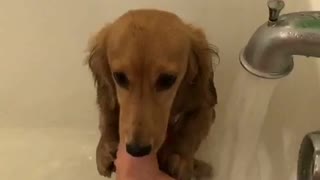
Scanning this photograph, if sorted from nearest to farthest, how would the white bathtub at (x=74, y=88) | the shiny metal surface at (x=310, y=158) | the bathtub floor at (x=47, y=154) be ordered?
1. the shiny metal surface at (x=310, y=158)
2. the white bathtub at (x=74, y=88)
3. the bathtub floor at (x=47, y=154)

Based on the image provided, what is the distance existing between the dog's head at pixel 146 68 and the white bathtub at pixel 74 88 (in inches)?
10.2

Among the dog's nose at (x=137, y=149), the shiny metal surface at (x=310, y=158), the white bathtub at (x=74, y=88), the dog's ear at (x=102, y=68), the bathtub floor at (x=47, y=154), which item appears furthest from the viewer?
the bathtub floor at (x=47, y=154)

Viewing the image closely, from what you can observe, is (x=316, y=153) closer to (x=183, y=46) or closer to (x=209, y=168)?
(x=183, y=46)

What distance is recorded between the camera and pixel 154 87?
1.02 meters

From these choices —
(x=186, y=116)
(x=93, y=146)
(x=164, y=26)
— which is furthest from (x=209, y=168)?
(x=164, y=26)

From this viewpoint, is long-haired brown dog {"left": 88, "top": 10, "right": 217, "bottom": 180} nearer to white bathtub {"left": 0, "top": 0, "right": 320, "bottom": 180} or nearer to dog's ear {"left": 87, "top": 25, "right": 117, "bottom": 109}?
dog's ear {"left": 87, "top": 25, "right": 117, "bottom": 109}

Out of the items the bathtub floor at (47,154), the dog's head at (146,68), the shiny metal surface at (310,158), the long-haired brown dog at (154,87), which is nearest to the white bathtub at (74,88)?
the bathtub floor at (47,154)

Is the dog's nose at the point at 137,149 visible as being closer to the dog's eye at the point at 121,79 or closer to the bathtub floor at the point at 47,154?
the dog's eye at the point at 121,79

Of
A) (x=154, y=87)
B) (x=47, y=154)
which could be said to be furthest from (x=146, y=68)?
(x=47, y=154)

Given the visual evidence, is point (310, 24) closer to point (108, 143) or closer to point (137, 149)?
point (137, 149)

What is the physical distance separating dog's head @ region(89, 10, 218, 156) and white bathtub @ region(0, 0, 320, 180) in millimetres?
259

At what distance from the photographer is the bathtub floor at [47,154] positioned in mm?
1440

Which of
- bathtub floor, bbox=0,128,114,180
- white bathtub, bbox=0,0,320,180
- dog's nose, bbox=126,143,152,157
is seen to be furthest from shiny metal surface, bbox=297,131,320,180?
bathtub floor, bbox=0,128,114,180

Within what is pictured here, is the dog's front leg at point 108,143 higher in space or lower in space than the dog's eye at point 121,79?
lower
